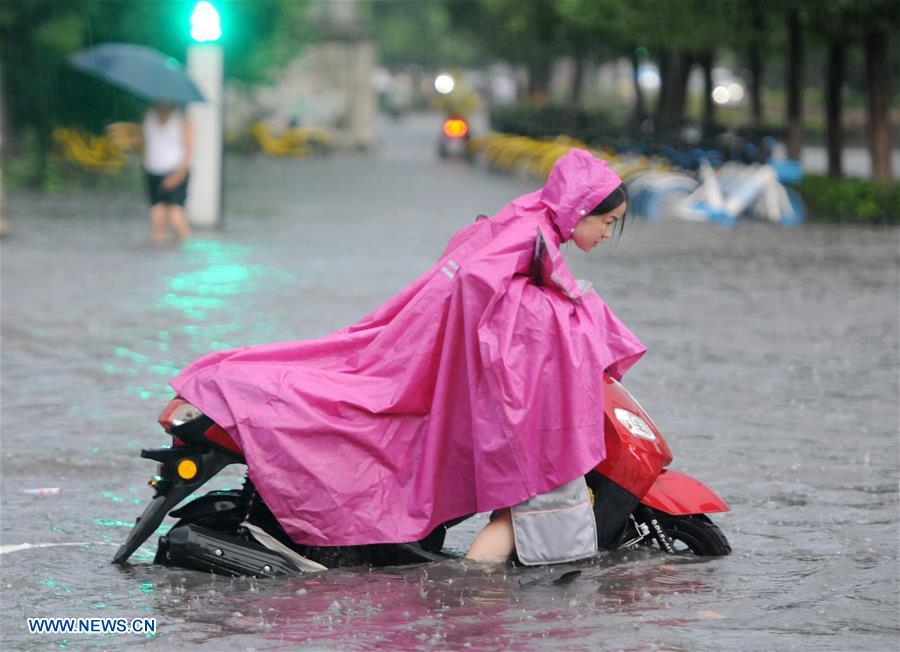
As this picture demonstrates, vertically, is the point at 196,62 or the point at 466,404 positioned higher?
the point at 196,62

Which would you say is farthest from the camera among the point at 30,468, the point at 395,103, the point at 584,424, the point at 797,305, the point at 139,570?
the point at 395,103

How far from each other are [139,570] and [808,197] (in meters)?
18.5

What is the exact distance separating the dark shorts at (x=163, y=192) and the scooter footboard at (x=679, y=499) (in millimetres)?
12519

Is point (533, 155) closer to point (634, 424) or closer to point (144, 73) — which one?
point (144, 73)

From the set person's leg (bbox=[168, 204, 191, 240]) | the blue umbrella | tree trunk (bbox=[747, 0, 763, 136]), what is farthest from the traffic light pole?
tree trunk (bbox=[747, 0, 763, 136])

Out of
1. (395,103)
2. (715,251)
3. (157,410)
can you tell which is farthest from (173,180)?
(395,103)

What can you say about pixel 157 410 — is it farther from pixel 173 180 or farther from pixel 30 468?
pixel 173 180

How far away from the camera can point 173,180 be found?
17578 millimetres

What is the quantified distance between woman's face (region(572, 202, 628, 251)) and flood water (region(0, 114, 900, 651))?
3.56 ft

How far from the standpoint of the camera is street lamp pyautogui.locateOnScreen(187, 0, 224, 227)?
744 inches

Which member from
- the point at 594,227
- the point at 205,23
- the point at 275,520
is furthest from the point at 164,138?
the point at 594,227

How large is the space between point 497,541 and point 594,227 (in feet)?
3.51

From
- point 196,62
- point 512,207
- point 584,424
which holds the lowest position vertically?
point 584,424

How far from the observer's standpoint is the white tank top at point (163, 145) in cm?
1756
